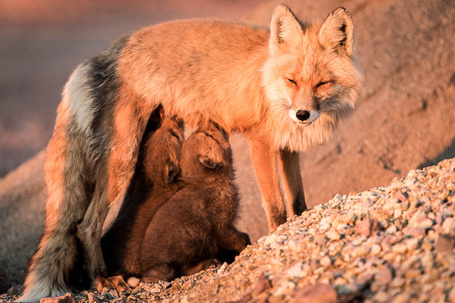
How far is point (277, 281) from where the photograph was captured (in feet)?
9.58

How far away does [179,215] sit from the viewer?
16.0ft

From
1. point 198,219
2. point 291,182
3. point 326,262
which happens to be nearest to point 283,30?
point 291,182

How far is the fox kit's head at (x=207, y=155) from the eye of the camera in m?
5.16

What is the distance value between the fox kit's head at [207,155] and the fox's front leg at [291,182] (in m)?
0.56

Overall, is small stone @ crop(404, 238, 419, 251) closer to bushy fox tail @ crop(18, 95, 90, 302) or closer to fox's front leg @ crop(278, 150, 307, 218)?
fox's front leg @ crop(278, 150, 307, 218)

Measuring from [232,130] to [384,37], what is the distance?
522cm

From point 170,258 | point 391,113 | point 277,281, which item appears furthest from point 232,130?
point 391,113

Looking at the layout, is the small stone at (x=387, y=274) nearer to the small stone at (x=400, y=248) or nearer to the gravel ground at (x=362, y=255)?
the gravel ground at (x=362, y=255)

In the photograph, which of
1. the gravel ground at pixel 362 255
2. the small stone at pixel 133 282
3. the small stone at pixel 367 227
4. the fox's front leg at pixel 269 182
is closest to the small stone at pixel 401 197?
the gravel ground at pixel 362 255

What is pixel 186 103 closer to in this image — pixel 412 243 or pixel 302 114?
pixel 302 114

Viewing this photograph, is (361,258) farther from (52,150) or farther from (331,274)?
(52,150)

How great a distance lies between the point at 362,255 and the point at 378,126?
573 cm

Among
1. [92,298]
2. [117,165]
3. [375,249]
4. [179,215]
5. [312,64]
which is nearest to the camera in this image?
[375,249]

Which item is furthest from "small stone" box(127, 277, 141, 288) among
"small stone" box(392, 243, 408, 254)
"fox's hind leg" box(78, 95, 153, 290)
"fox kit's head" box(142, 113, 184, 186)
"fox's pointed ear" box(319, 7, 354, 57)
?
"fox's pointed ear" box(319, 7, 354, 57)
